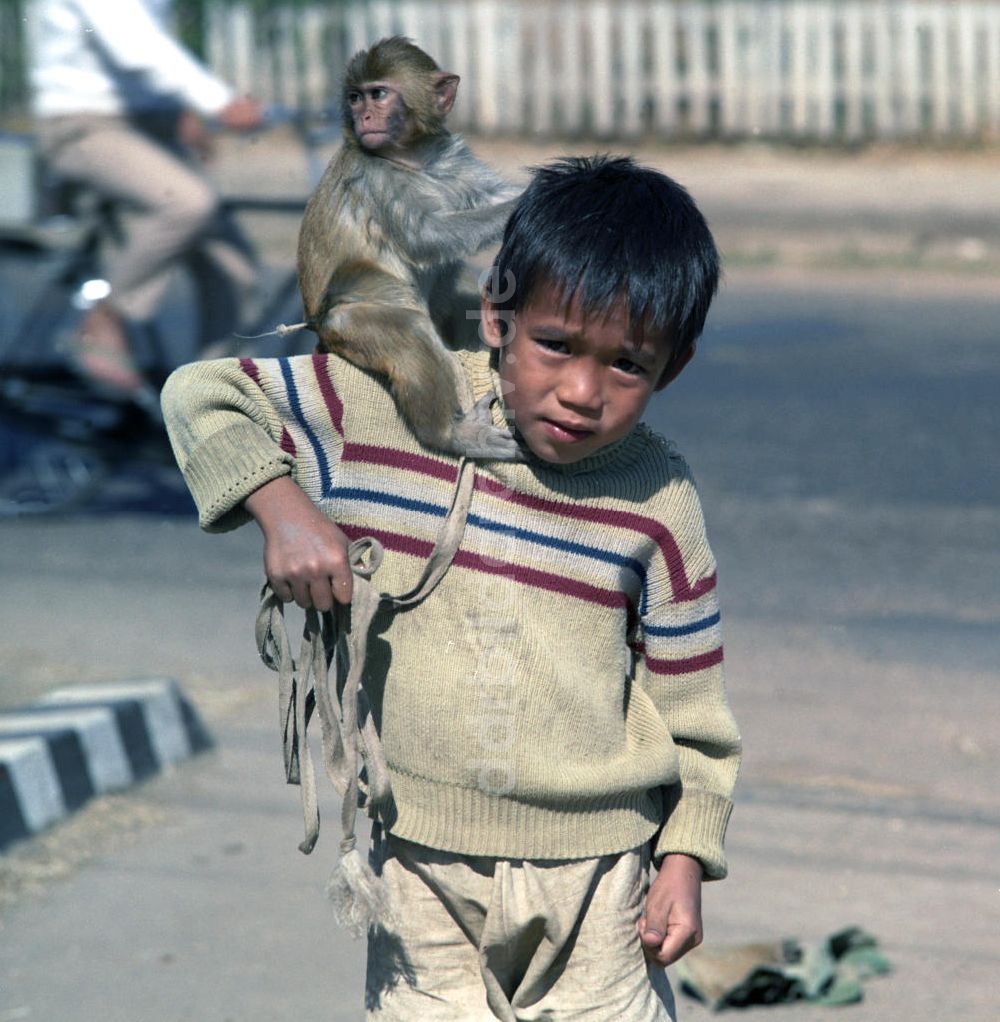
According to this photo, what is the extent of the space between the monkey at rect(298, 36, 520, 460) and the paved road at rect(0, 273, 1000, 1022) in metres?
1.19

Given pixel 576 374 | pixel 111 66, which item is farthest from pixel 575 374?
pixel 111 66

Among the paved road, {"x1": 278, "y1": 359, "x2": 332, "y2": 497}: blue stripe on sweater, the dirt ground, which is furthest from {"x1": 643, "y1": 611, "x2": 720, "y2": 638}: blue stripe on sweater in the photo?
the dirt ground

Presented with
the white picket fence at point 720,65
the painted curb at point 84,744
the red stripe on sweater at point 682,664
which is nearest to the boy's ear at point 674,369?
the red stripe on sweater at point 682,664

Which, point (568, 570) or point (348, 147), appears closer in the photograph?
point (568, 570)

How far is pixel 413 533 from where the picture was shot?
1.88 meters

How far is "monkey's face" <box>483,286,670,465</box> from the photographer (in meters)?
1.74

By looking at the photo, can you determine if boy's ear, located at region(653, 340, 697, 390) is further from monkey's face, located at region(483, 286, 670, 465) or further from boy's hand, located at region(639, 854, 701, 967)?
boy's hand, located at region(639, 854, 701, 967)

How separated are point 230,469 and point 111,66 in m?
4.29

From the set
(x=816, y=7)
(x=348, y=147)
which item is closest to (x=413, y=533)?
(x=348, y=147)

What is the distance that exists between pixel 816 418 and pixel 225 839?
Result: 4338 millimetres

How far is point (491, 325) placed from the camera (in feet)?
6.18

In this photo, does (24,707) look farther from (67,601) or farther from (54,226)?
(54,226)

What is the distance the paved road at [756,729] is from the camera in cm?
301

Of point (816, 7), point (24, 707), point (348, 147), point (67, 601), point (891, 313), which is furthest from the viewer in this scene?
point (816, 7)
